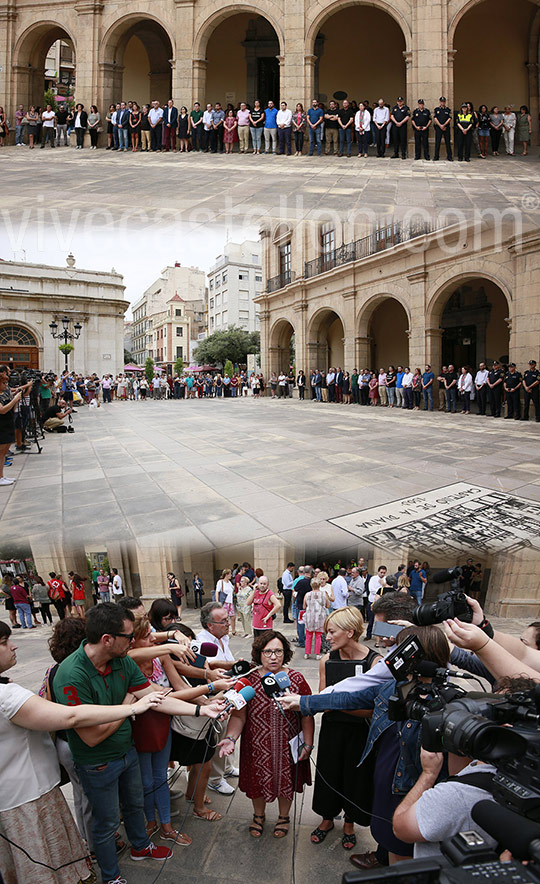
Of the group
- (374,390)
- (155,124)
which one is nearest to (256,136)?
(155,124)

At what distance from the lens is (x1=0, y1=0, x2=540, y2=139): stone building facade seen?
16328 mm

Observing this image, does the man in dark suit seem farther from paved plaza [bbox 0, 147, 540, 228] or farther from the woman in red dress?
the woman in red dress

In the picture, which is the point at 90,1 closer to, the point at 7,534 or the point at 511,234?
the point at 511,234

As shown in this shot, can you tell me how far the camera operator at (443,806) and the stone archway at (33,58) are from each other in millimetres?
22364

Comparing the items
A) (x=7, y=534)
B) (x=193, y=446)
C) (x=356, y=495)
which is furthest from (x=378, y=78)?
(x=7, y=534)

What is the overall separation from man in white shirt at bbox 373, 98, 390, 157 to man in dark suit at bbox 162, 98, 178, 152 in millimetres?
5308

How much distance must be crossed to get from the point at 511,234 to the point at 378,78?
9.66 meters

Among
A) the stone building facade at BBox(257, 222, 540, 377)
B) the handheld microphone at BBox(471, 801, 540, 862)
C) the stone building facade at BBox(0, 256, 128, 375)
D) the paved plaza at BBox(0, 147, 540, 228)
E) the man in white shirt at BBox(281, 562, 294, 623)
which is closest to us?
the handheld microphone at BBox(471, 801, 540, 862)

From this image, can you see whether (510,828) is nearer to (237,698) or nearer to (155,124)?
(237,698)

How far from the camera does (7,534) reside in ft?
12.9

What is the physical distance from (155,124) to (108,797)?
16213mm

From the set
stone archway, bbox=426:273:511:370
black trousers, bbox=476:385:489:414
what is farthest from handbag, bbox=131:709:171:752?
stone archway, bbox=426:273:511:370

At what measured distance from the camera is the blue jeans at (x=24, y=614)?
22.8 ft

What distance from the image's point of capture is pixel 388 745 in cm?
230
